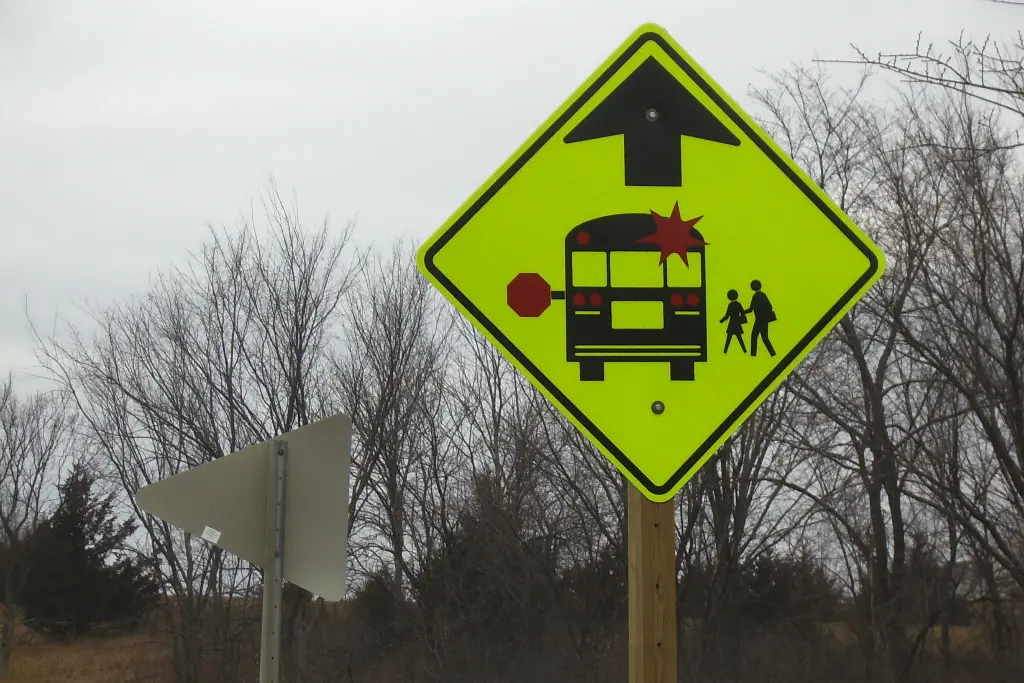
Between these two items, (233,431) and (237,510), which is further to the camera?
(233,431)

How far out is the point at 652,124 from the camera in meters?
2.42

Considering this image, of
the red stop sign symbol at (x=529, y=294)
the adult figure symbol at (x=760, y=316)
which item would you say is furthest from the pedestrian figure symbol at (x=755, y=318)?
the red stop sign symbol at (x=529, y=294)

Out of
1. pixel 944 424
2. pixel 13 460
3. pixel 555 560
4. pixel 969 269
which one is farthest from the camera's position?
pixel 13 460

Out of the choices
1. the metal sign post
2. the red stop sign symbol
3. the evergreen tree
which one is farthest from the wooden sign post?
the evergreen tree

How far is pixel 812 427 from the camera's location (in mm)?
15023

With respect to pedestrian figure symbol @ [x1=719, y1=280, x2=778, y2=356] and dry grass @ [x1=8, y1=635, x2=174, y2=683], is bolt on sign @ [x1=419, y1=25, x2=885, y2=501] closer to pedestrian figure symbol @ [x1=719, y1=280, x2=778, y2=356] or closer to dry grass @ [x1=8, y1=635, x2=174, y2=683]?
pedestrian figure symbol @ [x1=719, y1=280, x2=778, y2=356]

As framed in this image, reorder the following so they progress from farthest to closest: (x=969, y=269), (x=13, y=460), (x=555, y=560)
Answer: (x=13, y=460) → (x=555, y=560) → (x=969, y=269)

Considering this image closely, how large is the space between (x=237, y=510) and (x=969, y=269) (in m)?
11.7

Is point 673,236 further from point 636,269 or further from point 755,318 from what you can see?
point 755,318

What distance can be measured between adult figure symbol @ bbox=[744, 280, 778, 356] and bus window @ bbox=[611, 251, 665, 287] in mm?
216

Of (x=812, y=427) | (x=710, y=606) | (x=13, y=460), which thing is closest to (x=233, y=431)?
(x=710, y=606)

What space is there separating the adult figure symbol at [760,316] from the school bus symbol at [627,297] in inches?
4.5

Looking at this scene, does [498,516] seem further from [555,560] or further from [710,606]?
[710,606]

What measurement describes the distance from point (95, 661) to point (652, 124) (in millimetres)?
25840
